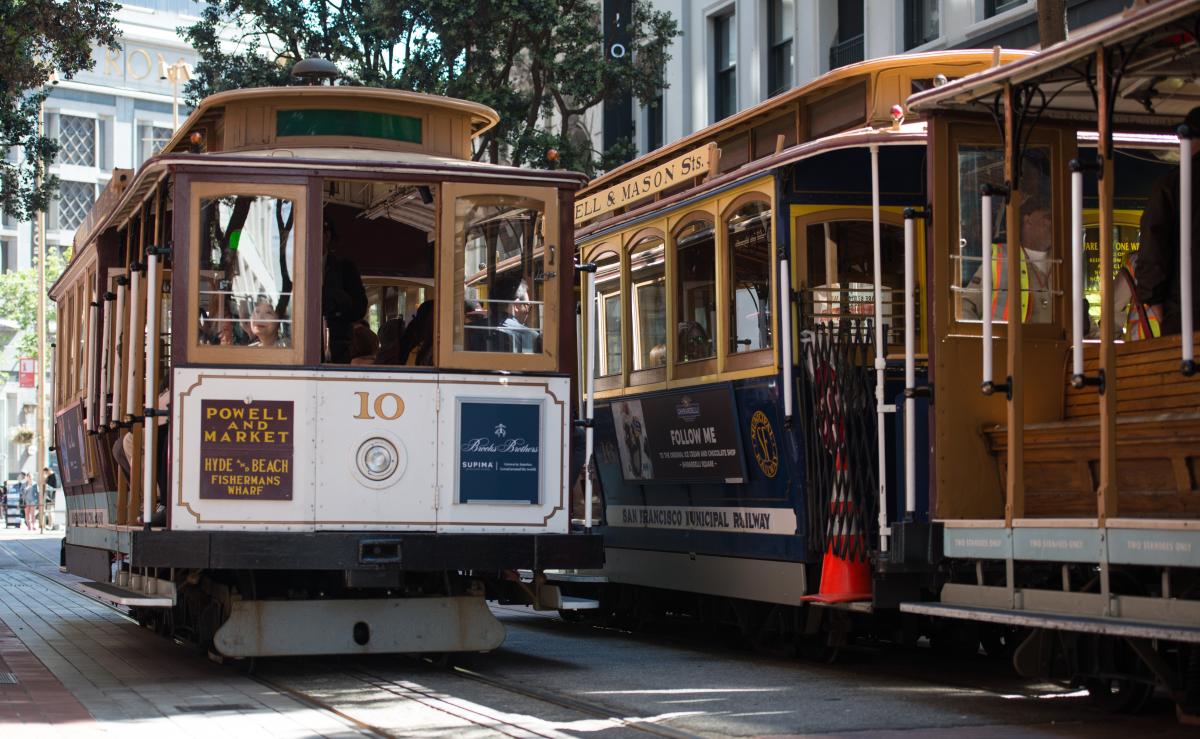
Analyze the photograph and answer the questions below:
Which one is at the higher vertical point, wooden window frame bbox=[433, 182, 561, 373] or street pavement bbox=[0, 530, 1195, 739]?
wooden window frame bbox=[433, 182, 561, 373]

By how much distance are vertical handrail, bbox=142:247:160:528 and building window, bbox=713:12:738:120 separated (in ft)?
57.5

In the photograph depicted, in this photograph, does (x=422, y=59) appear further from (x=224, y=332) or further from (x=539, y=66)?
(x=224, y=332)

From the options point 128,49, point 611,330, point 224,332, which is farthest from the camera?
point 128,49

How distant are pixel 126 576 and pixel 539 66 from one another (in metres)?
11.8

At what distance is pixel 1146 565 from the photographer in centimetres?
777

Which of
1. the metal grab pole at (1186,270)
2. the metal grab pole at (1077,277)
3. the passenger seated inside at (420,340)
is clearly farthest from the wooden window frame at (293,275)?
the metal grab pole at (1186,270)

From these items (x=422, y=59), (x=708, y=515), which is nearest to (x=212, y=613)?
(x=708, y=515)

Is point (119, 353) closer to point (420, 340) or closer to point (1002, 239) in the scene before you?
point (420, 340)

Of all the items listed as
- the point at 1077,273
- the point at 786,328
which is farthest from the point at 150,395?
the point at 1077,273

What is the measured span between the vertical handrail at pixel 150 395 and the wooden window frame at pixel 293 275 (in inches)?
8.6

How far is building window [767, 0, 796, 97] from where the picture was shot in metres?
25.9

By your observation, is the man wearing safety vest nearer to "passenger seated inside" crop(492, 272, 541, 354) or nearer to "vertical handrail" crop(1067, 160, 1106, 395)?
"vertical handrail" crop(1067, 160, 1106, 395)

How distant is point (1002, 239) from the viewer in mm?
9445

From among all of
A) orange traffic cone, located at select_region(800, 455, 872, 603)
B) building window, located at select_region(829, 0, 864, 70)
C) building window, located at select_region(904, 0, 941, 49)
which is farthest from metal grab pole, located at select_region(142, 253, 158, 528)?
building window, located at select_region(829, 0, 864, 70)
